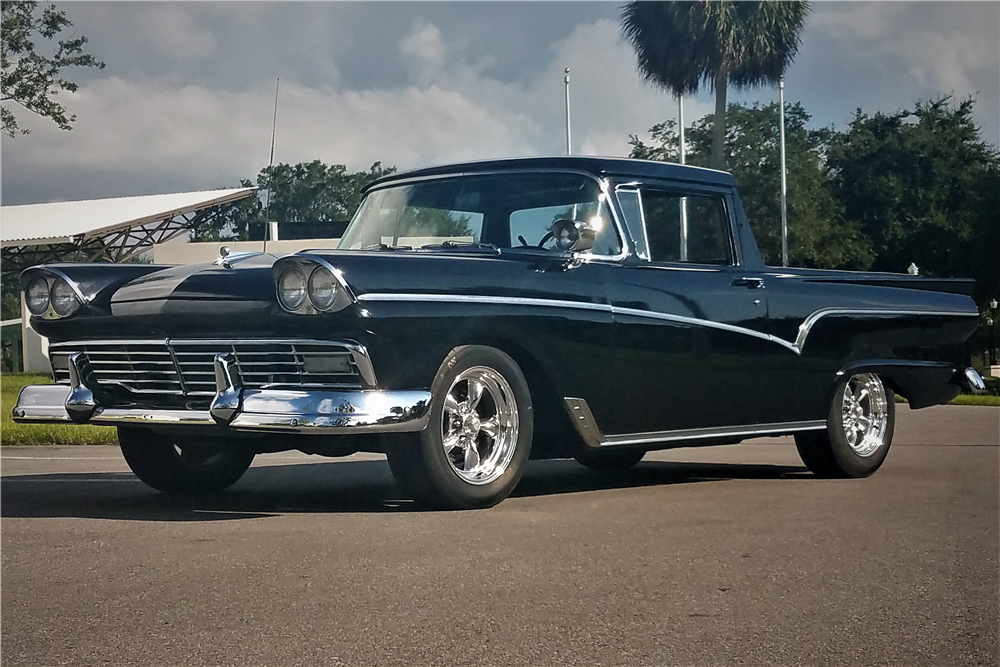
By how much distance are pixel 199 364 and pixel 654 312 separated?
7.79 feet

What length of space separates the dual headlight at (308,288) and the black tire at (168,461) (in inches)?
60.6

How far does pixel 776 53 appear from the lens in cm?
3784

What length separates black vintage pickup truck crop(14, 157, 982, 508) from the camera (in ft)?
19.3

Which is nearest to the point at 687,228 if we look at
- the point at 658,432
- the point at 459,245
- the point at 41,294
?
the point at 658,432

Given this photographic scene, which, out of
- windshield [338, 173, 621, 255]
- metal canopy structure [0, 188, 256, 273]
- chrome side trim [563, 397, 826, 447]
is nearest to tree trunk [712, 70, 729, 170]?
metal canopy structure [0, 188, 256, 273]

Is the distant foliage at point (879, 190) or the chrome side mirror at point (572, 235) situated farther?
the distant foliage at point (879, 190)

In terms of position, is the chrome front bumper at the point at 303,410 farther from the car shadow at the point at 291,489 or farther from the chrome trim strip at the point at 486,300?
the car shadow at the point at 291,489

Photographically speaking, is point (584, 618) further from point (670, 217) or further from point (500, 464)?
point (670, 217)

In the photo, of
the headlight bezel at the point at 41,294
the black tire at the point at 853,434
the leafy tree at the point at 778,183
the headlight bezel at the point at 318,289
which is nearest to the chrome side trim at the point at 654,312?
the headlight bezel at the point at 318,289

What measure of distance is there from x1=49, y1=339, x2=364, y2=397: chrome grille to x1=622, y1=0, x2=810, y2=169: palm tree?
3168cm

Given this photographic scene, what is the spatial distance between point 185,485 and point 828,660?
14.9ft

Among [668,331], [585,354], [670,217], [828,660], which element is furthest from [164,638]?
[670,217]

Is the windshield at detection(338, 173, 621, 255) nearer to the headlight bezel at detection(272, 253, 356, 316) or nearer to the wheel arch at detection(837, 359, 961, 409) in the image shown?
the headlight bezel at detection(272, 253, 356, 316)

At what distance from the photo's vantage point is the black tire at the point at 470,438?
6016 mm
